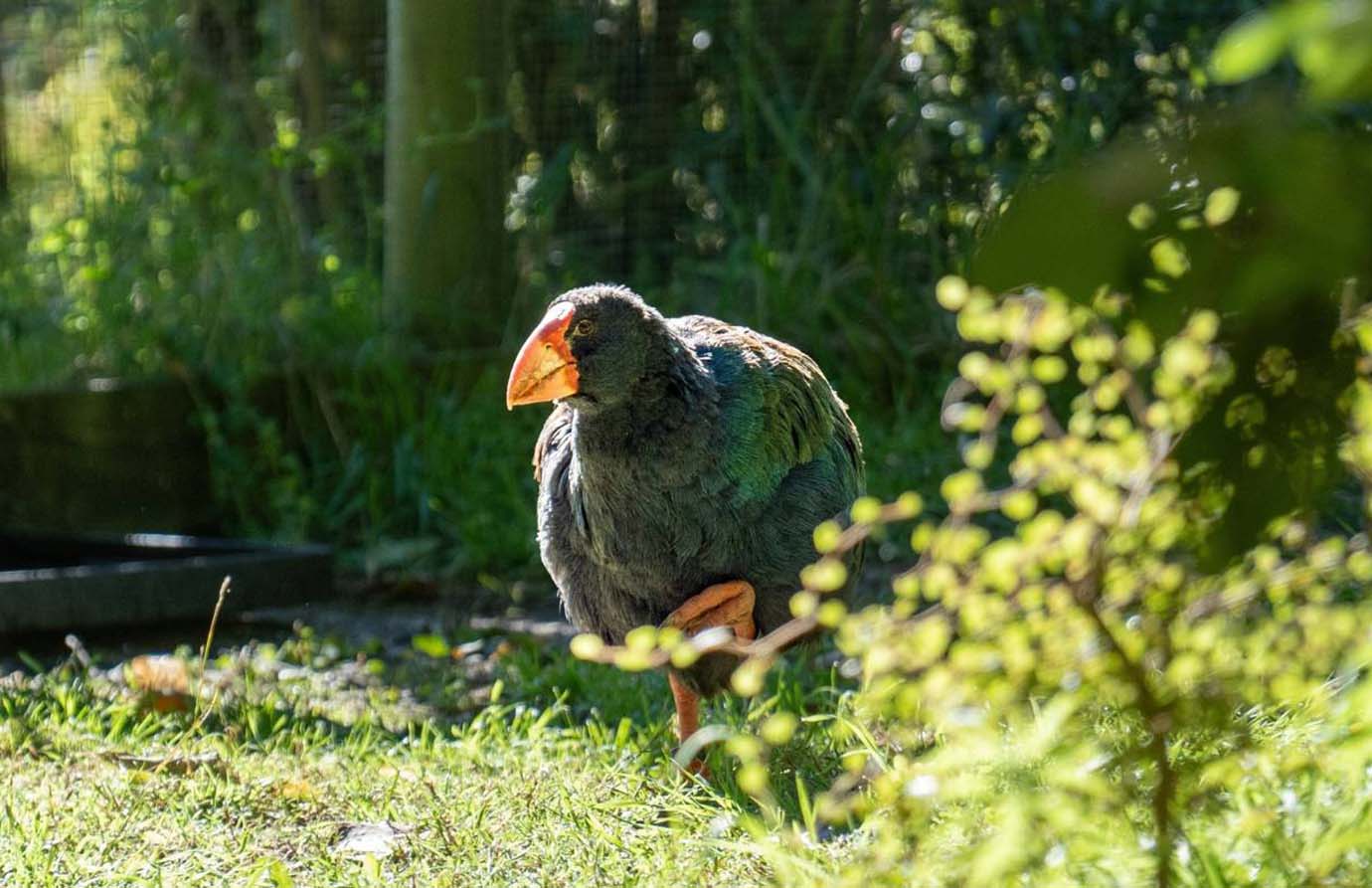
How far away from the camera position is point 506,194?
7.02 m

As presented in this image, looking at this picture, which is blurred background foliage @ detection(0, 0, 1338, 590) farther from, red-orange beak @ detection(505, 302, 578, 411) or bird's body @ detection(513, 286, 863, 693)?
red-orange beak @ detection(505, 302, 578, 411)

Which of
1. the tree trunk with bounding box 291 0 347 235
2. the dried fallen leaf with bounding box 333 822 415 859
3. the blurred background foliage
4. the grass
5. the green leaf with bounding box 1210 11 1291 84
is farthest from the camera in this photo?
the tree trunk with bounding box 291 0 347 235

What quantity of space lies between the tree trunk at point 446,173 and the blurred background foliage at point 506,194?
88 mm

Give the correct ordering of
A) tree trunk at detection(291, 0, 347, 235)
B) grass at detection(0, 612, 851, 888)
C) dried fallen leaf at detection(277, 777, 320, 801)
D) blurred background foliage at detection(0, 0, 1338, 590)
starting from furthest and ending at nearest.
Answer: tree trunk at detection(291, 0, 347, 235)
blurred background foliage at detection(0, 0, 1338, 590)
dried fallen leaf at detection(277, 777, 320, 801)
grass at detection(0, 612, 851, 888)

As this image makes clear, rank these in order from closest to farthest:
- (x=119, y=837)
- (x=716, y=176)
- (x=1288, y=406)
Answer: (x=1288, y=406) → (x=119, y=837) → (x=716, y=176)

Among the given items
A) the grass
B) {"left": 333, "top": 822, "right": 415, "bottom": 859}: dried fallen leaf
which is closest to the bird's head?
the grass

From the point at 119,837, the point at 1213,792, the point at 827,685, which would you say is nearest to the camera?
the point at 1213,792

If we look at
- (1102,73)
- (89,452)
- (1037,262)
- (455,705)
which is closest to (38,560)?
(89,452)

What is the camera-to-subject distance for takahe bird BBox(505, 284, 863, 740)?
3.57 metres

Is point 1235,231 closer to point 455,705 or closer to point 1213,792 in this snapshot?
point 1213,792

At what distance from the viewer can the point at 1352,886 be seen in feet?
6.06

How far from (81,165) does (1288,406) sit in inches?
264

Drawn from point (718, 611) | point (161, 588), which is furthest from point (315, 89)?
point (718, 611)

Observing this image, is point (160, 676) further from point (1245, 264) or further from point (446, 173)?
point (1245, 264)
